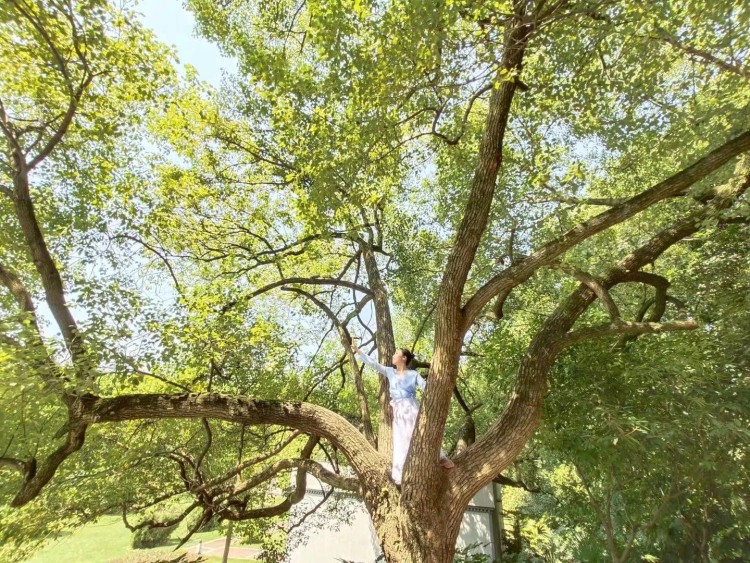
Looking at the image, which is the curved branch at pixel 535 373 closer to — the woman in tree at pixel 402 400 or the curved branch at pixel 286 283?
the woman in tree at pixel 402 400

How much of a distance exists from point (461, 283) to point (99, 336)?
357cm

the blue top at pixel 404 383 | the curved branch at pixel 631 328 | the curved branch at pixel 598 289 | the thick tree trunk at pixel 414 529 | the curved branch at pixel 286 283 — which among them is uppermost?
the curved branch at pixel 286 283

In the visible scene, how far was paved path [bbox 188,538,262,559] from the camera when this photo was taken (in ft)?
58.4

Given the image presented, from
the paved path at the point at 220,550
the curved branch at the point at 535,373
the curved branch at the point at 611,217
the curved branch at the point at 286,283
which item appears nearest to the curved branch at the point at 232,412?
the curved branch at the point at 535,373

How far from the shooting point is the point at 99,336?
3934 mm

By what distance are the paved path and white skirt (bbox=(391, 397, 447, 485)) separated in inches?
656

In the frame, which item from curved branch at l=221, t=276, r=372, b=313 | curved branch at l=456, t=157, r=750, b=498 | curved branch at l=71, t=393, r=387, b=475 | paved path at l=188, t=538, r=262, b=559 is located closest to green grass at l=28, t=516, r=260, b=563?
paved path at l=188, t=538, r=262, b=559

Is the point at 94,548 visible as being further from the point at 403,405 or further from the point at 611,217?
the point at 611,217

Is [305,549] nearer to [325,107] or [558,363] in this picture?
[558,363]

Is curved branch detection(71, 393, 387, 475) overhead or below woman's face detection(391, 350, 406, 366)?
below

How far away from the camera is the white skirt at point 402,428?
4.01m

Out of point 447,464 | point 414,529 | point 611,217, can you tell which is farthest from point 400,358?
point 611,217

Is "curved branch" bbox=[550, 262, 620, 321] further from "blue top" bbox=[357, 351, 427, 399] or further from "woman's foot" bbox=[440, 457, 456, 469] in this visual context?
"woman's foot" bbox=[440, 457, 456, 469]

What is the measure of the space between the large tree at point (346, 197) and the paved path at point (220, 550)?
12842 mm
